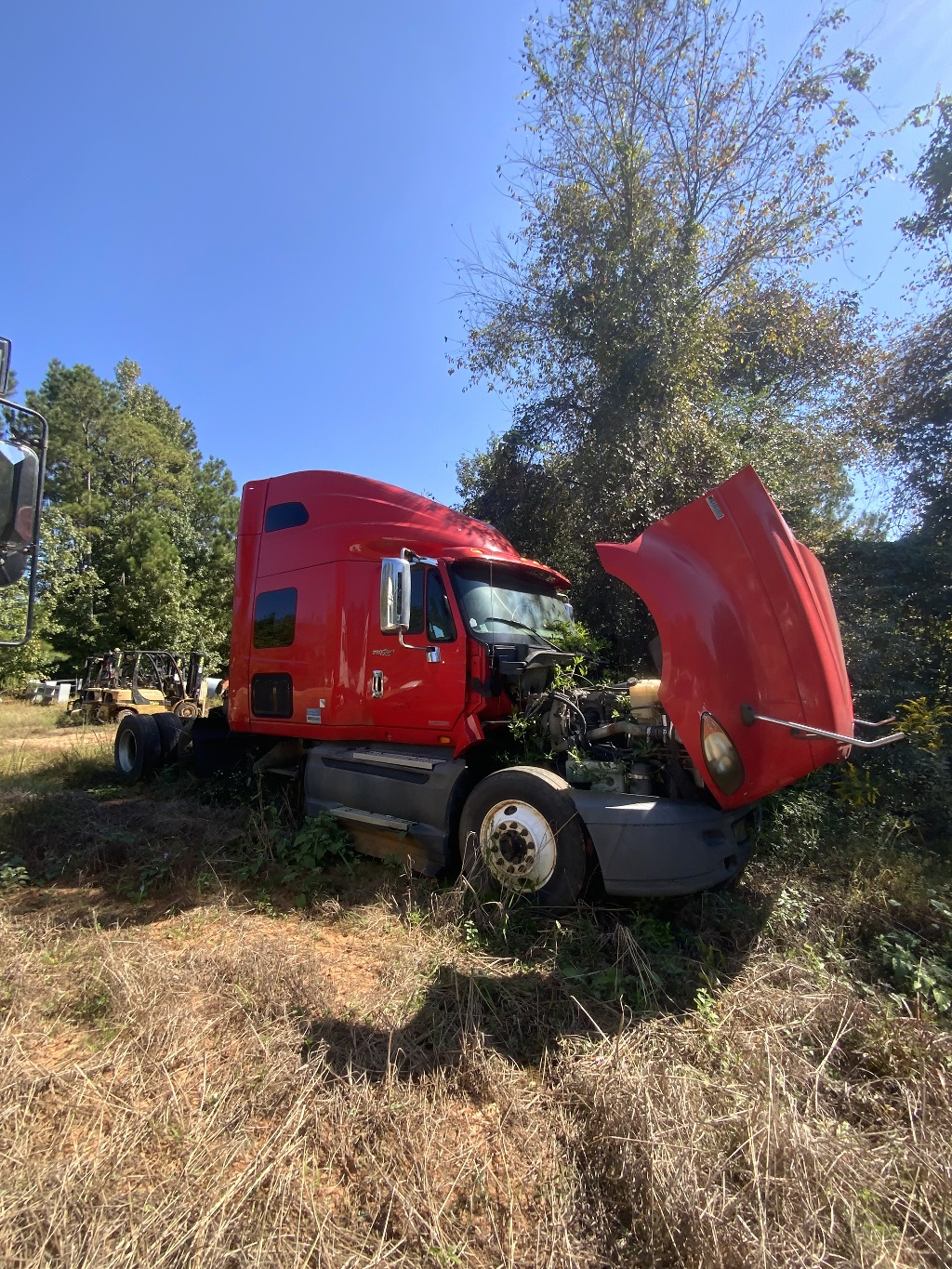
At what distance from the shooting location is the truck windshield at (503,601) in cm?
497

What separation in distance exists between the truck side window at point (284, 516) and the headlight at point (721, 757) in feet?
13.2

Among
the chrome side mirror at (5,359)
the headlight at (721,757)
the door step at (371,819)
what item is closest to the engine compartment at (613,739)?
the headlight at (721,757)

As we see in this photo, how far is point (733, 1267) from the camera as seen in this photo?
174 cm

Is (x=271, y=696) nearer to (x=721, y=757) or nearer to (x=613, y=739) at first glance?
(x=613, y=739)

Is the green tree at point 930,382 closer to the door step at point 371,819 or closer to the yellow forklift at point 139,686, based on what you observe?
the door step at point 371,819

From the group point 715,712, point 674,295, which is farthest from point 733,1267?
point 674,295

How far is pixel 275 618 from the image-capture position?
606 cm

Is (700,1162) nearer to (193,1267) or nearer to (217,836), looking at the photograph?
(193,1267)

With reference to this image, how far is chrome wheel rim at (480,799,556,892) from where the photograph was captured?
3.95 meters

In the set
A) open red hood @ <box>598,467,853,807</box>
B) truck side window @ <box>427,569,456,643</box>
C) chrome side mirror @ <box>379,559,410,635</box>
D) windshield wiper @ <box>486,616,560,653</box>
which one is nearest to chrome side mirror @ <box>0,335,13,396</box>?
chrome side mirror @ <box>379,559,410,635</box>

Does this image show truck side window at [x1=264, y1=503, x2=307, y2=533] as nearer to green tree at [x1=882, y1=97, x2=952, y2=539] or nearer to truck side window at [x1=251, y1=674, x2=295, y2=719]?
truck side window at [x1=251, y1=674, x2=295, y2=719]

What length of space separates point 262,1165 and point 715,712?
9.00 ft

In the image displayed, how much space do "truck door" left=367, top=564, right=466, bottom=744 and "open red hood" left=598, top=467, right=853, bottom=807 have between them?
1635 millimetres

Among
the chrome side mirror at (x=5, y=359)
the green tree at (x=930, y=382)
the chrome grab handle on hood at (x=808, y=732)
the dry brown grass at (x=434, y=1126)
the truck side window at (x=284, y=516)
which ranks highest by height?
the green tree at (x=930, y=382)
